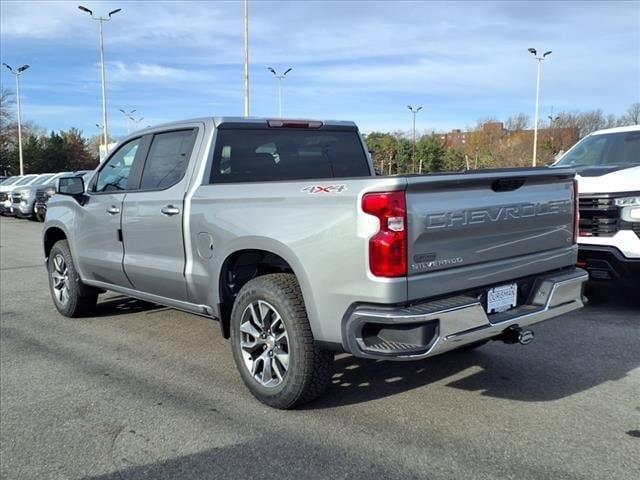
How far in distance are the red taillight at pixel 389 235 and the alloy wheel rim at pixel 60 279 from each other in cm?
442

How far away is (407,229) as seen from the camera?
3.32 m

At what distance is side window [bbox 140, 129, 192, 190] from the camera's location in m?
4.93

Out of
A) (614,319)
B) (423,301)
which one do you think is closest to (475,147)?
(614,319)

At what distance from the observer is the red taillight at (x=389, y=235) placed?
3.29 m

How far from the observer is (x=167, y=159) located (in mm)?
5176

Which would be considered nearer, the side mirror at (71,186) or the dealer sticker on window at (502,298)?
the dealer sticker on window at (502,298)

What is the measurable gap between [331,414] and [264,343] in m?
0.64

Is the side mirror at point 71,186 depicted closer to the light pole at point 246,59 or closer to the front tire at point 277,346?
the front tire at point 277,346

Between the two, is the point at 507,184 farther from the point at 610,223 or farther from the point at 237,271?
the point at 610,223

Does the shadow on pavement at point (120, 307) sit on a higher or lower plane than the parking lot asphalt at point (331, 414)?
higher

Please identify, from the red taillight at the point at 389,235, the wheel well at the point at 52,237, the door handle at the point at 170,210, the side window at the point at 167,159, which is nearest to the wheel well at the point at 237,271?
the door handle at the point at 170,210

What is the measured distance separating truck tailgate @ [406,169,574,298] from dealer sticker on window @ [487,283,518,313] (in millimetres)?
85

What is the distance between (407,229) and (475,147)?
50.1m

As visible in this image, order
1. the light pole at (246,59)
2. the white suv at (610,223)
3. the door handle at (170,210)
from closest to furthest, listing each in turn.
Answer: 1. the door handle at (170,210)
2. the white suv at (610,223)
3. the light pole at (246,59)
